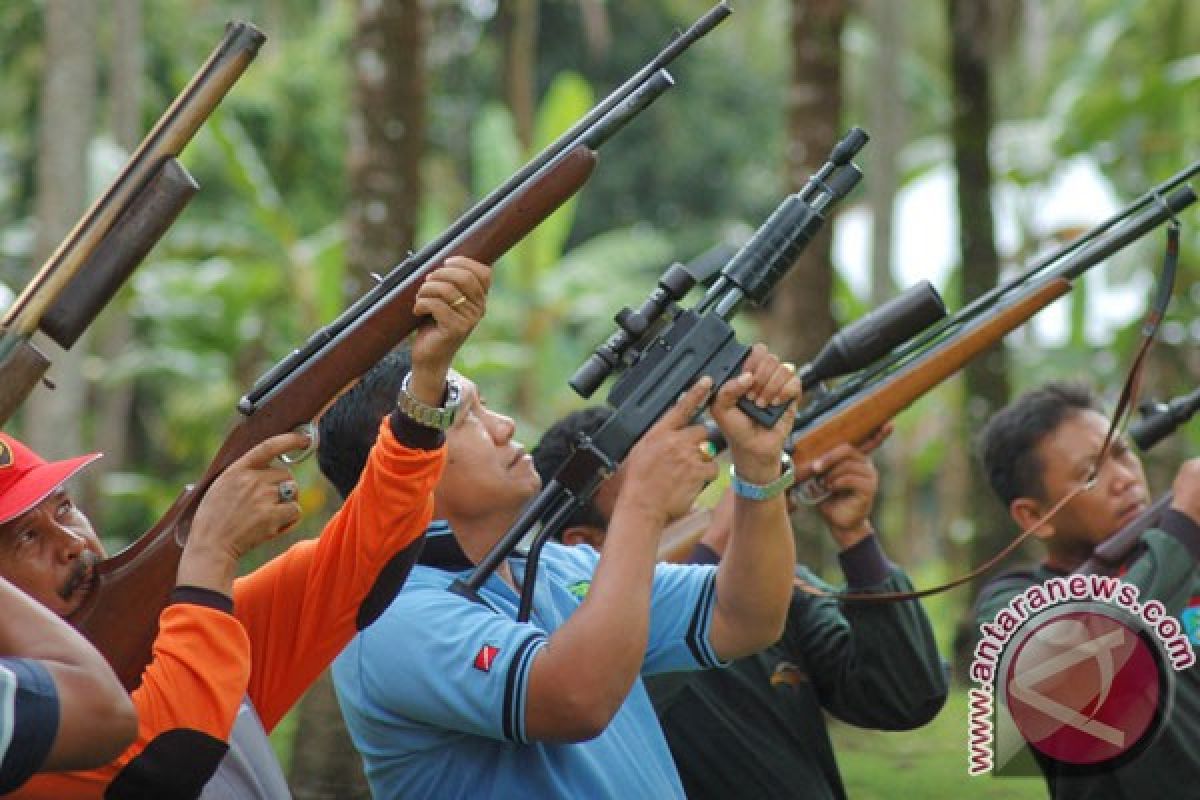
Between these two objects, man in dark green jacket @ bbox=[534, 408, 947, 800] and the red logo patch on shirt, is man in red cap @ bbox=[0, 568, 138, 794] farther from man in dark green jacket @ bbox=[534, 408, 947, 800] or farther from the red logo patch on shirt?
man in dark green jacket @ bbox=[534, 408, 947, 800]

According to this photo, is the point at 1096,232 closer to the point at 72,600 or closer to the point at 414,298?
the point at 414,298

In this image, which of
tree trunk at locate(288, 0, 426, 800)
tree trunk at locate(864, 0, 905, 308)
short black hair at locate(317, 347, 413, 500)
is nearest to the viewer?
short black hair at locate(317, 347, 413, 500)

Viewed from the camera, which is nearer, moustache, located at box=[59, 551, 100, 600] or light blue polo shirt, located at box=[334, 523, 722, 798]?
moustache, located at box=[59, 551, 100, 600]

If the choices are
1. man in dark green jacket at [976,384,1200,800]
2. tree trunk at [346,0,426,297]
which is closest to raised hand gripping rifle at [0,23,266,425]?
man in dark green jacket at [976,384,1200,800]

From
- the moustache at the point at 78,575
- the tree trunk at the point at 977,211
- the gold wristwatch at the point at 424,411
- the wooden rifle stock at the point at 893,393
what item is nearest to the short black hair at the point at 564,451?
the wooden rifle stock at the point at 893,393

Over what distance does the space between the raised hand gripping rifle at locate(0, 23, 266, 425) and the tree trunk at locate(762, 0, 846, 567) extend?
5.77m

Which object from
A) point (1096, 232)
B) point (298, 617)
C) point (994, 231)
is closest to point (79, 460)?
point (298, 617)

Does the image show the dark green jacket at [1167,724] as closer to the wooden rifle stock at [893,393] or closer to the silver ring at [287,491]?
the wooden rifle stock at [893,393]

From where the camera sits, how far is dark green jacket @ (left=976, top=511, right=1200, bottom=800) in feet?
13.9

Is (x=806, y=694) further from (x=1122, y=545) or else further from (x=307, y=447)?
(x=307, y=447)

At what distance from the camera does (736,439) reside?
11.3 feet

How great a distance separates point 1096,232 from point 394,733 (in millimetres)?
2407

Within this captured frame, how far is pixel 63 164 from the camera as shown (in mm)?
8742

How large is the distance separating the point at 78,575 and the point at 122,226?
2.39ft
